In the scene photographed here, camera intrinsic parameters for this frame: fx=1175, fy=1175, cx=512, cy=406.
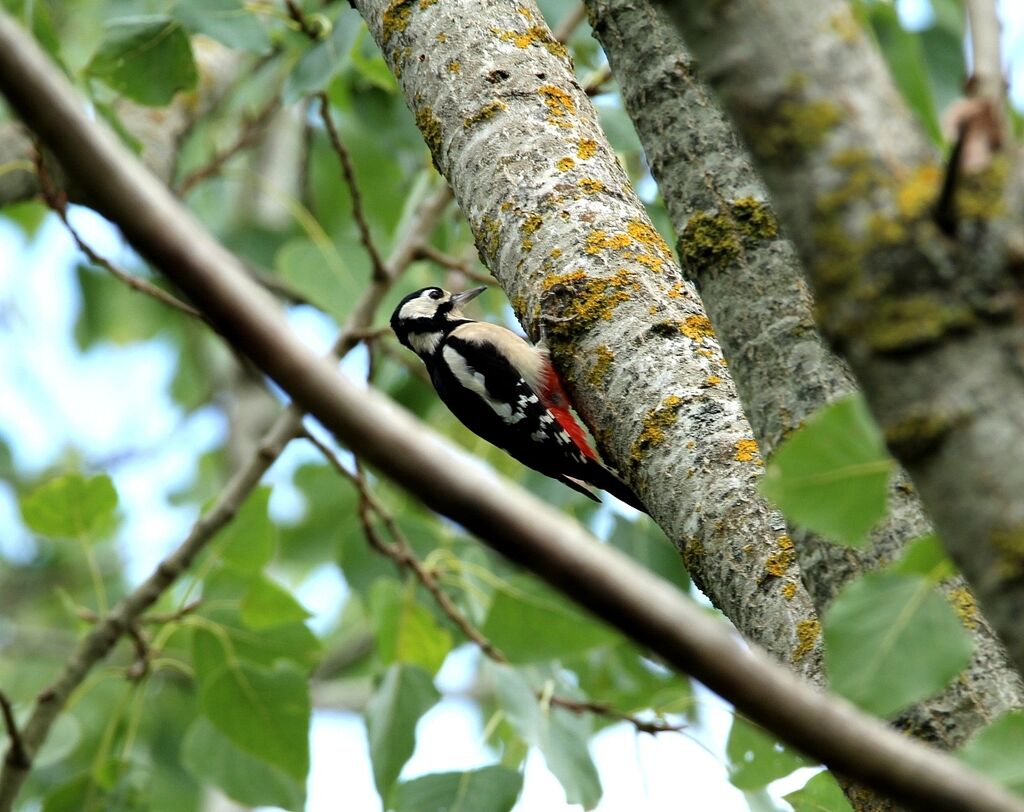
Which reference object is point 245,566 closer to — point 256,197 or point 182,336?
point 256,197

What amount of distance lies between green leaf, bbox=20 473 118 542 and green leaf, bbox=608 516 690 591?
1.61 meters

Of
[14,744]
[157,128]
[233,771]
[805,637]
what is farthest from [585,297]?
[157,128]

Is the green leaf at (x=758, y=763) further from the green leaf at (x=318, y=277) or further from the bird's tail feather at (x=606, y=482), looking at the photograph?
the green leaf at (x=318, y=277)

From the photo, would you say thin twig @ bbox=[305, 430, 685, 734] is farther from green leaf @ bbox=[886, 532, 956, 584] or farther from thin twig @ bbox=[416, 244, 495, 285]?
green leaf @ bbox=[886, 532, 956, 584]

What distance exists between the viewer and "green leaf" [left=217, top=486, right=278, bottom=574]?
135 inches

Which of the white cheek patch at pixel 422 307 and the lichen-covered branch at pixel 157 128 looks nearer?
the lichen-covered branch at pixel 157 128

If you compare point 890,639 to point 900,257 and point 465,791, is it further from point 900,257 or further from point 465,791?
point 465,791

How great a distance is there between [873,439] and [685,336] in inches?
30.0

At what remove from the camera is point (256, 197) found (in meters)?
6.54

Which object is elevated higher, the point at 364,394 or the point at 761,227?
the point at 364,394

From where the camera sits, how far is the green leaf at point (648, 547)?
12.5 ft

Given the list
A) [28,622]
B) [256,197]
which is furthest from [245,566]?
[28,622]

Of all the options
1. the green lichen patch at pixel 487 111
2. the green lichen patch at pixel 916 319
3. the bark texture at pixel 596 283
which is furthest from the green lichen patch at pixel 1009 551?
the green lichen patch at pixel 487 111

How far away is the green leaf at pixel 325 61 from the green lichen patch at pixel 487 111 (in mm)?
972
